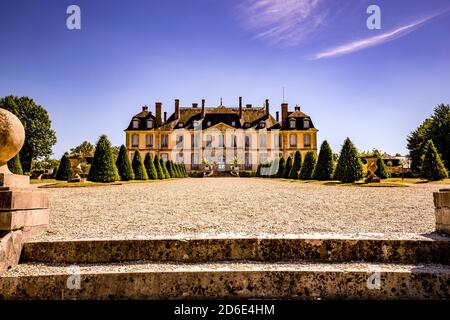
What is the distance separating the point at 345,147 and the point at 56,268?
1438cm

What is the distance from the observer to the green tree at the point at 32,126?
33.6m

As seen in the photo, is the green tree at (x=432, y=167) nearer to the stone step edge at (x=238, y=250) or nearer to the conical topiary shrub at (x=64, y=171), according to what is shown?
the stone step edge at (x=238, y=250)

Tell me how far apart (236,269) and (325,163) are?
15521 millimetres

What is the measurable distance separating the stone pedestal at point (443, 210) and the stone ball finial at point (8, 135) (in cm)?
388

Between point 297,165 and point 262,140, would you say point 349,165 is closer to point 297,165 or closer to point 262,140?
point 297,165

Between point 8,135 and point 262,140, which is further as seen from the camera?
point 262,140

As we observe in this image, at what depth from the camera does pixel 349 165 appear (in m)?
14.7

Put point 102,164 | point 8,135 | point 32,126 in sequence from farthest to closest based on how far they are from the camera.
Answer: point 32,126
point 102,164
point 8,135

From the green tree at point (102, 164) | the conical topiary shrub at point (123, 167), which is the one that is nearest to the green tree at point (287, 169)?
the conical topiary shrub at point (123, 167)

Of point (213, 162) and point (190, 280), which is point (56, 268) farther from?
point (213, 162)

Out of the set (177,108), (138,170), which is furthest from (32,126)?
(138,170)

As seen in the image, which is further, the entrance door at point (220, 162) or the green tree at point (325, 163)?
the entrance door at point (220, 162)
